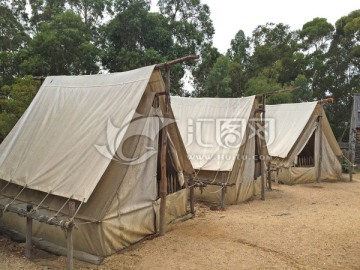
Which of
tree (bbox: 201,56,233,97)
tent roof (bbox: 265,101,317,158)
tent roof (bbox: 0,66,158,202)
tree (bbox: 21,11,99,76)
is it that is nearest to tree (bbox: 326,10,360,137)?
tree (bbox: 201,56,233,97)

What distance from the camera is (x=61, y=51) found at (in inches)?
643

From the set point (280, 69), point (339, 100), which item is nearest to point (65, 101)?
point (280, 69)

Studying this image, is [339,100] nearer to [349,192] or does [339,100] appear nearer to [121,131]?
[349,192]

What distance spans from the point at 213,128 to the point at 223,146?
0.94m

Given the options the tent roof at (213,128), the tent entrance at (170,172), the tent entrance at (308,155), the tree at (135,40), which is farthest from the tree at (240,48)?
the tent entrance at (170,172)

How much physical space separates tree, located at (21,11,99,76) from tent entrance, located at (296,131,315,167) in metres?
11.0

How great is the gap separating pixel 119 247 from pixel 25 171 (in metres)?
2.39

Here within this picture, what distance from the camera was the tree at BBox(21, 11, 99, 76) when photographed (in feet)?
51.9

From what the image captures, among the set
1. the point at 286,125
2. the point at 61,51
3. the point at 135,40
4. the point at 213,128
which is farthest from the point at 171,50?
the point at 213,128

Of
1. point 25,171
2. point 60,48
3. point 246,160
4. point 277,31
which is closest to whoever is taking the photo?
point 25,171

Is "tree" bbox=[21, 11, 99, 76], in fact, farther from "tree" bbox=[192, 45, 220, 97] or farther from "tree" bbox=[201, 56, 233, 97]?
"tree" bbox=[192, 45, 220, 97]

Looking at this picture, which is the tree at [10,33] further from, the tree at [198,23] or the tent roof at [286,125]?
the tent roof at [286,125]

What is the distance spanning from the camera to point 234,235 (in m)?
6.21

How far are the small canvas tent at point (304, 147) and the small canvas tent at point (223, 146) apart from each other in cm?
265
